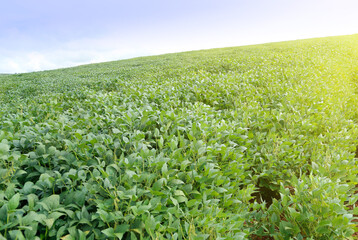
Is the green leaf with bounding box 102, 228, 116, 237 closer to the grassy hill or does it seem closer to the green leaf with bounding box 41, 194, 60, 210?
the grassy hill

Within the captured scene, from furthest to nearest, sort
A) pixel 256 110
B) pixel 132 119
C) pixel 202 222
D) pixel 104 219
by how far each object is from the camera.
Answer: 1. pixel 256 110
2. pixel 132 119
3. pixel 202 222
4. pixel 104 219

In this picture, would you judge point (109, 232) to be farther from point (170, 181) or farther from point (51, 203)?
point (170, 181)

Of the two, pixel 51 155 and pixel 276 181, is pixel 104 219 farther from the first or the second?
pixel 276 181

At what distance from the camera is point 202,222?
2.40 m

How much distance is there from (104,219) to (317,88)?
854 cm

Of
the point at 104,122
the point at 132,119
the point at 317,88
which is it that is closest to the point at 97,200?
the point at 132,119

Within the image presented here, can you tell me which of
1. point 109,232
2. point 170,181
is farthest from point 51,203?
point 170,181

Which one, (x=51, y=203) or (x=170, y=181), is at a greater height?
(x=51, y=203)

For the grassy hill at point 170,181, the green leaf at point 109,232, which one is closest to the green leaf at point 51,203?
the grassy hill at point 170,181

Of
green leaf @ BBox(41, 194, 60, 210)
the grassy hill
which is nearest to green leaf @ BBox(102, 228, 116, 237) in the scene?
the grassy hill

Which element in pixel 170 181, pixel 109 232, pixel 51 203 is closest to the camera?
pixel 109 232

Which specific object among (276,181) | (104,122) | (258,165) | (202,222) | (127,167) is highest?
(104,122)

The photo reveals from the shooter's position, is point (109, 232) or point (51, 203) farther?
point (51, 203)

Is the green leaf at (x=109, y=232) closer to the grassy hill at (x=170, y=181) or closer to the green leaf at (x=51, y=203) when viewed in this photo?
the grassy hill at (x=170, y=181)
